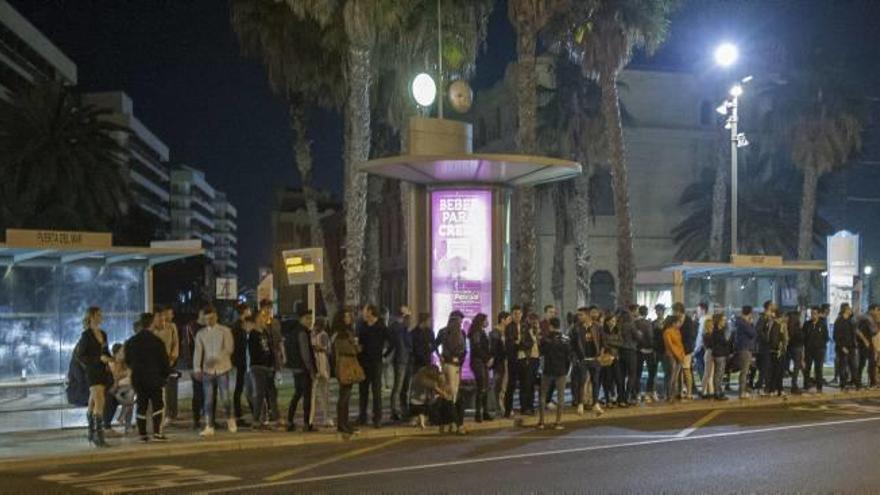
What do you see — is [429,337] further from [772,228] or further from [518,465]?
[772,228]

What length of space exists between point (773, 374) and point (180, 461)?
42.0 ft

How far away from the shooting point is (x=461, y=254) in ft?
57.1

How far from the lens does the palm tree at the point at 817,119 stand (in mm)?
40375

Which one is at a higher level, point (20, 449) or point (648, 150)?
point (648, 150)

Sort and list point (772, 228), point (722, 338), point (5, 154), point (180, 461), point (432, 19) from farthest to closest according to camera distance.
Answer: point (772, 228) < point (5, 154) < point (432, 19) < point (722, 338) < point (180, 461)

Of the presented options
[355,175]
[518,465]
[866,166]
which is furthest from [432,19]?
[866,166]

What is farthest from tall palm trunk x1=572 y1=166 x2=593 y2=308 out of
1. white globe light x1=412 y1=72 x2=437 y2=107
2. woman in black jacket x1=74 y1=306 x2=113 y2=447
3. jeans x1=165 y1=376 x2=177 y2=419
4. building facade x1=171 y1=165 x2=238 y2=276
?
building facade x1=171 y1=165 x2=238 y2=276

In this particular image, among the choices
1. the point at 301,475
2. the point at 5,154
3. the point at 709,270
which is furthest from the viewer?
the point at 5,154

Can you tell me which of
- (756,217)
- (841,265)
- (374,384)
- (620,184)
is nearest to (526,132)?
(620,184)

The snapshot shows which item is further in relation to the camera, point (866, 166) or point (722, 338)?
point (866, 166)

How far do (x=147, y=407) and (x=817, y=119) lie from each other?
33.7 metres

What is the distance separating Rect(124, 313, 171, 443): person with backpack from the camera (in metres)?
14.1

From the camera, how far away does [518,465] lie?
1188 centimetres

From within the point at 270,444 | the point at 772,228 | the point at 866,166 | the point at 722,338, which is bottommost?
the point at 270,444
